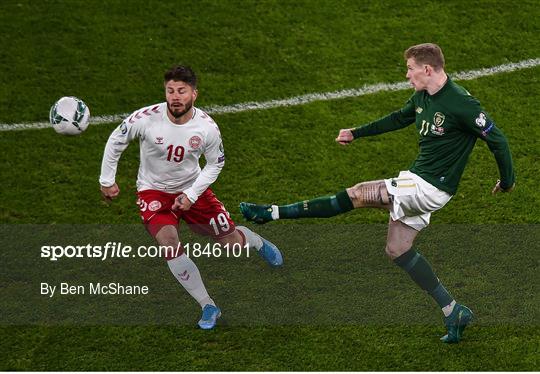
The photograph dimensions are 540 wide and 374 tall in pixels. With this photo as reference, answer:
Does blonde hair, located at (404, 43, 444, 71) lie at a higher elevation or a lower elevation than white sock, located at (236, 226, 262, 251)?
higher

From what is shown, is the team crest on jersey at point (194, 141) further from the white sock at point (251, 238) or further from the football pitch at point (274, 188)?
the football pitch at point (274, 188)

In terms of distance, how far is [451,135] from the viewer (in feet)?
30.5

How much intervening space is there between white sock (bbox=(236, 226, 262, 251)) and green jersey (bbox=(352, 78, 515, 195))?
178 centimetres

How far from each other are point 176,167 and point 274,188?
7.04 feet

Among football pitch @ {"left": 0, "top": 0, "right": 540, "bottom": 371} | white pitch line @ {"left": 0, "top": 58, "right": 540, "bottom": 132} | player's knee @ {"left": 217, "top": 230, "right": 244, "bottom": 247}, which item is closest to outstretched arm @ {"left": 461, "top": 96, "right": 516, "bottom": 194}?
football pitch @ {"left": 0, "top": 0, "right": 540, "bottom": 371}

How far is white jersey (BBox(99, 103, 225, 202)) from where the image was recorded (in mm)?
9594

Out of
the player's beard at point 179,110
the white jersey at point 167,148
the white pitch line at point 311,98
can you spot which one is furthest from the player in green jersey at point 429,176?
the white pitch line at point 311,98

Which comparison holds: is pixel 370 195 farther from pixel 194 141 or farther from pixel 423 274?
pixel 194 141

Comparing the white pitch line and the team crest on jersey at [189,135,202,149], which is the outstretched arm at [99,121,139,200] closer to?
the team crest on jersey at [189,135,202,149]

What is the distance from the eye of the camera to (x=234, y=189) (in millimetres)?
11828

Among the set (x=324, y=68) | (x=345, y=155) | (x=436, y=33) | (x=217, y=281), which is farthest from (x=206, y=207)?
(x=436, y=33)

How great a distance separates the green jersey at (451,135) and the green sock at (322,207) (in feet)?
1.89

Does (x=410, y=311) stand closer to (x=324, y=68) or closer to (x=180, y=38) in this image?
(x=324, y=68)

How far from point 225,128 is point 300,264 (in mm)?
2236
